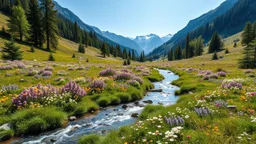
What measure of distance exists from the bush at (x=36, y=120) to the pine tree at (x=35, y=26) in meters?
60.7

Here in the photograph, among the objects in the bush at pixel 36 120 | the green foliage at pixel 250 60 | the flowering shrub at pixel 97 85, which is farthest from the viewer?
the green foliage at pixel 250 60

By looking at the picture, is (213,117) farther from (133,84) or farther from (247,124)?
(133,84)

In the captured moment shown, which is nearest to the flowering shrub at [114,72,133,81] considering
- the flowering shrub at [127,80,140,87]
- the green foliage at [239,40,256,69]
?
the flowering shrub at [127,80,140,87]

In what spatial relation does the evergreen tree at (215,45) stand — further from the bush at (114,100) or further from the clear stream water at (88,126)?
the clear stream water at (88,126)

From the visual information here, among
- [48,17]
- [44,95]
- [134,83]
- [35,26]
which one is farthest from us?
[35,26]

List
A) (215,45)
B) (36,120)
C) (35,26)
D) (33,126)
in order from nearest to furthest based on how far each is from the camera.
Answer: (33,126)
(36,120)
(35,26)
(215,45)

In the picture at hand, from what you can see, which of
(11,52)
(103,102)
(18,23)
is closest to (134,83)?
(103,102)

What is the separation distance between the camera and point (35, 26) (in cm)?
6012

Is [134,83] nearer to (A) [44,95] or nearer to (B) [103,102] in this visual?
(B) [103,102]

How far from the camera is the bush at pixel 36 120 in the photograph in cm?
869

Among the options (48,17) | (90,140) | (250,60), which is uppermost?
(48,17)

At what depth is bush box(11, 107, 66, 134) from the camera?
28.5 ft

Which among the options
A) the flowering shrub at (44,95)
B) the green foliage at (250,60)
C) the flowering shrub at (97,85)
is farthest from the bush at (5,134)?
the green foliage at (250,60)

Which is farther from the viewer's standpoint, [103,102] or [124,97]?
[124,97]
